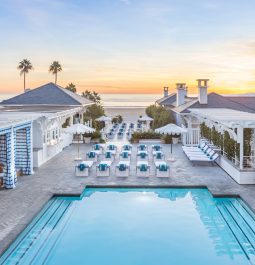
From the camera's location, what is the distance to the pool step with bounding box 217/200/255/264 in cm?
944

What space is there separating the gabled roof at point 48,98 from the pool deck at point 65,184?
1040 cm

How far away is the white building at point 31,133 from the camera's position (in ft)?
46.6

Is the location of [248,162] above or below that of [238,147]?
below

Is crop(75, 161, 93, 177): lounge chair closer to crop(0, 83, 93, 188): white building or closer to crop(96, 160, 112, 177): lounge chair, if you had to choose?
crop(96, 160, 112, 177): lounge chair

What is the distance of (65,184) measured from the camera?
48.9 ft

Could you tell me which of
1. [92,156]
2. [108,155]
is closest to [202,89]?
[108,155]

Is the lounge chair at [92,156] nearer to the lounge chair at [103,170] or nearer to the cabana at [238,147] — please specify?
the lounge chair at [103,170]

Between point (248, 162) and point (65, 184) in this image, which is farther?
point (248, 162)

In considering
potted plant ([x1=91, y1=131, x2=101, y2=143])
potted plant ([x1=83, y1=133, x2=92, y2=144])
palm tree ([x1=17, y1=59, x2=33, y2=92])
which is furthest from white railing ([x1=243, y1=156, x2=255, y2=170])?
palm tree ([x1=17, y1=59, x2=33, y2=92])

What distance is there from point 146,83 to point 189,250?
5712 centimetres

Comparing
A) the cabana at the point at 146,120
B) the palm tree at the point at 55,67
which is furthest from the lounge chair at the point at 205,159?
the palm tree at the point at 55,67

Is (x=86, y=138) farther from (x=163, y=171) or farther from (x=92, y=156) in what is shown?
(x=163, y=171)

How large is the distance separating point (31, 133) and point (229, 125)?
883 cm

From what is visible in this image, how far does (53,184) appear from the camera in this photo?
1484 cm
